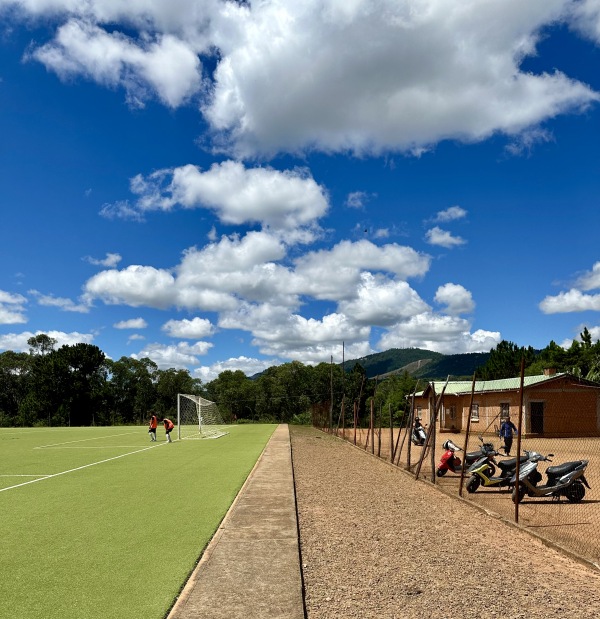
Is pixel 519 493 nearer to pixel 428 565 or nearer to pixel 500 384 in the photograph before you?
pixel 428 565

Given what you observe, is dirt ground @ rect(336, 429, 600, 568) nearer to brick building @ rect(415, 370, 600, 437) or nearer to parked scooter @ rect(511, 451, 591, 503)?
parked scooter @ rect(511, 451, 591, 503)

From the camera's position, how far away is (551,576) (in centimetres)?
594

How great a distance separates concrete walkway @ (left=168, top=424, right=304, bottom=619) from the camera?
4.68 m

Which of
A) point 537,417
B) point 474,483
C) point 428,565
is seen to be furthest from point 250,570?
point 537,417

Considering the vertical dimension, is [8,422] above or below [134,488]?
below

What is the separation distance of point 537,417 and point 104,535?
2764 centimetres

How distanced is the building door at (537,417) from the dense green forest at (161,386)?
27864 millimetres

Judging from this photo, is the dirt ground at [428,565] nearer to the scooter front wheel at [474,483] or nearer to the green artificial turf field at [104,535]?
the scooter front wheel at [474,483]

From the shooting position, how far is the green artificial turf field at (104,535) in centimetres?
490

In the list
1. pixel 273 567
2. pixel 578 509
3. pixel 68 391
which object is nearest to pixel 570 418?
pixel 578 509

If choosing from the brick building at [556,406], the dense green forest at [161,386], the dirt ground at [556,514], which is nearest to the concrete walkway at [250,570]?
the dirt ground at [556,514]

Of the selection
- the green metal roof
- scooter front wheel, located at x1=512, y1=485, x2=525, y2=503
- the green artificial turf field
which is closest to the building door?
the green metal roof

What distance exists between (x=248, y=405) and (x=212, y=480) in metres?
83.4

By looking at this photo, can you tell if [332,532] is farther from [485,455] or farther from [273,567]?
[485,455]
